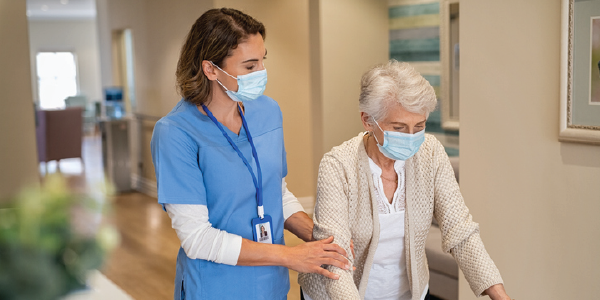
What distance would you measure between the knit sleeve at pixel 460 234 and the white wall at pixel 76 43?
16.6 m

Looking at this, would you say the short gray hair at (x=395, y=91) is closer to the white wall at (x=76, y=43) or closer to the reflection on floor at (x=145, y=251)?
the reflection on floor at (x=145, y=251)

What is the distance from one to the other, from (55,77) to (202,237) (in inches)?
699

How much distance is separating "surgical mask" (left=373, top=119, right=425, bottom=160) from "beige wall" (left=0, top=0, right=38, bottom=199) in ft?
12.5

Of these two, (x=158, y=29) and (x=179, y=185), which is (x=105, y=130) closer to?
(x=158, y=29)

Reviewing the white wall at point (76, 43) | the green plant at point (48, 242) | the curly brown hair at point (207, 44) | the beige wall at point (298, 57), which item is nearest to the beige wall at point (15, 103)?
the beige wall at point (298, 57)

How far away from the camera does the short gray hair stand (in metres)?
1.60

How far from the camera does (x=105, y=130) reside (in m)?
8.41

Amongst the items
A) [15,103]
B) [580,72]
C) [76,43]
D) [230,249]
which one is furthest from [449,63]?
[76,43]

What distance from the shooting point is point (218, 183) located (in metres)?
1.55

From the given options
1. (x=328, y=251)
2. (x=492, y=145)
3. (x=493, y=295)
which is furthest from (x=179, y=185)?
(x=492, y=145)

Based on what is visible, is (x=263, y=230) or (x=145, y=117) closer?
(x=263, y=230)

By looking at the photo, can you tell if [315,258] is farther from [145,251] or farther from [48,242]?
[145,251]

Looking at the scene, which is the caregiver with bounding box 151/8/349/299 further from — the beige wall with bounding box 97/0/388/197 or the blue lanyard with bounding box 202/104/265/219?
the beige wall with bounding box 97/0/388/197

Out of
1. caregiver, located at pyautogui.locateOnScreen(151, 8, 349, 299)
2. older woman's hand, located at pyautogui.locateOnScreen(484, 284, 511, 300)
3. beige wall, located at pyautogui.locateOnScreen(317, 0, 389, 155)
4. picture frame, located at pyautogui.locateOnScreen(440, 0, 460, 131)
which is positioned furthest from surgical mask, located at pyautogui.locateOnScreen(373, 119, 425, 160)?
beige wall, located at pyautogui.locateOnScreen(317, 0, 389, 155)
